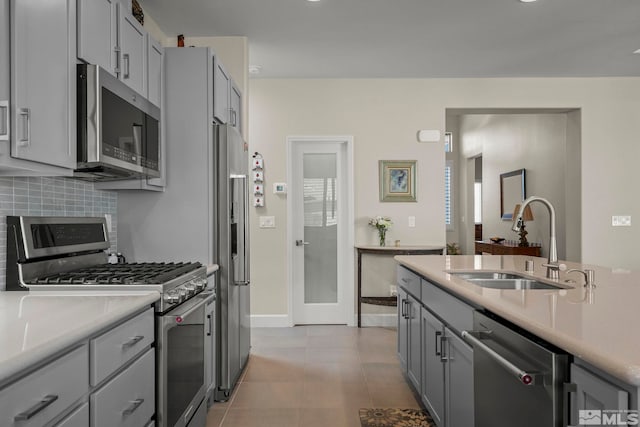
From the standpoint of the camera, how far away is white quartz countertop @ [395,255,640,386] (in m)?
0.99

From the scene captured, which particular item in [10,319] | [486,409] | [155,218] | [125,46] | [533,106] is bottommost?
[486,409]

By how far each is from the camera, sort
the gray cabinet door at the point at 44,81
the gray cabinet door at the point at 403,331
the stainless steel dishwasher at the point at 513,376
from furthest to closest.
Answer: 1. the gray cabinet door at the point at 403,331
2. the gray cabinet door at the point at 44,81
3. the stainless steel dishwasher at the point at 513,376

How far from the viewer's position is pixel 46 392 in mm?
1166

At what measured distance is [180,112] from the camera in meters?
2.90

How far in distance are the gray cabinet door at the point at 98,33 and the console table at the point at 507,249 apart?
192 inches

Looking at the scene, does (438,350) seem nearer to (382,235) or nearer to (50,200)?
(50,200)

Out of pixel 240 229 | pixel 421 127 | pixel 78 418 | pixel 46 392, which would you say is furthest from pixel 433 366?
pixel 421 127

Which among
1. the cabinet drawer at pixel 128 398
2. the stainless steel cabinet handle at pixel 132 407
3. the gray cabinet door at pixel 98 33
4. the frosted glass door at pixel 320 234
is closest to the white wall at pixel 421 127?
the frosted glass door at pixel 320 234

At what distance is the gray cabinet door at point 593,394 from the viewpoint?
95 centimetres

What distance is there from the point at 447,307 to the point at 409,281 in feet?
2.83

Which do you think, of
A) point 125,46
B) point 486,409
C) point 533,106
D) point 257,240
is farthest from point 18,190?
point 533,106

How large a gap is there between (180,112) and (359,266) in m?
2.62

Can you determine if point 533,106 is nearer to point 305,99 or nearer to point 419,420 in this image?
point 305,99

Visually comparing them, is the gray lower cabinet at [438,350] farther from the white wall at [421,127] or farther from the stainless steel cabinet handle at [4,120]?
the white wall at [421,127]
